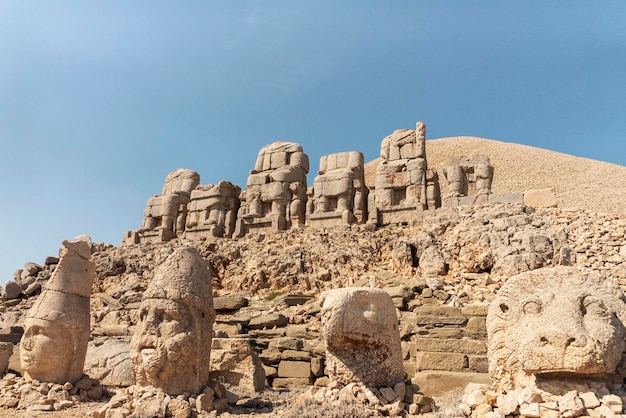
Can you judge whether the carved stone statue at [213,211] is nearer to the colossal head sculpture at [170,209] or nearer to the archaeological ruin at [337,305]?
the archaeological ruin at [337,305]

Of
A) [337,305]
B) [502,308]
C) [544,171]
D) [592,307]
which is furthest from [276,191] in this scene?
[544,171]

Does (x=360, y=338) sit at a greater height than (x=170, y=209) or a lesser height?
lesser

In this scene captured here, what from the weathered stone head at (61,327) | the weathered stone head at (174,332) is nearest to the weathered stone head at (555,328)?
the weathered stone head at (174,332)

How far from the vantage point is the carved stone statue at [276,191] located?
602 inches

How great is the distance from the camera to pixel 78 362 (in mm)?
6863

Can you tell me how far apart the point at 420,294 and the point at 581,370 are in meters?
5.84

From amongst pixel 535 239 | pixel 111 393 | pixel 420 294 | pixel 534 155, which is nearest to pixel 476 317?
pixel 420 294

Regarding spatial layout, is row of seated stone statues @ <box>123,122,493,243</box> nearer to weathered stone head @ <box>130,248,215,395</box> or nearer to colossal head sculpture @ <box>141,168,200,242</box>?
colossal head sculpture @ <box>141,168,200,242</box>

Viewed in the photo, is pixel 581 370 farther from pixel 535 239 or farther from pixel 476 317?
pixel 535 239

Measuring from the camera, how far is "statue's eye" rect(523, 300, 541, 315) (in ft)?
14.6

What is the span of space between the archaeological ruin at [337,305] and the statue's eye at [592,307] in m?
0.01

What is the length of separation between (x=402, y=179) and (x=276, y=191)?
11.9 ft

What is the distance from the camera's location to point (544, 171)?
4150 centimetres

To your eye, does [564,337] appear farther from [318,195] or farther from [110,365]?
[318,195]
